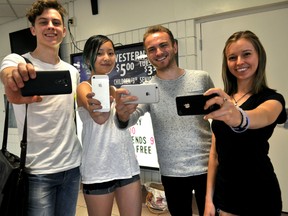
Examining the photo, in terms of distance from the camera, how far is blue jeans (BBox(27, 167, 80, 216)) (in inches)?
41.3

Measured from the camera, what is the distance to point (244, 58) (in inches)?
38.6

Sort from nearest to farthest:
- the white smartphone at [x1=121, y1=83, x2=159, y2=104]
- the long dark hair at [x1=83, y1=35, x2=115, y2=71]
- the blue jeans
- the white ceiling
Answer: the white smartphone at [x1=121, y1=83, x2=159, y2=104]
the blue jeans
the long dark hair at [x1=83, y1=35, x2=115, y2=71]
the white ceiling

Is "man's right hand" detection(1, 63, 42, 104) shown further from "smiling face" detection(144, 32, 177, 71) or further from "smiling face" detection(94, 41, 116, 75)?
"smiling face" detection(144, 32, 177, 71)

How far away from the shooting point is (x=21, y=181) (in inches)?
37.4

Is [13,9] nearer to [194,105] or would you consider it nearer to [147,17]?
[147,17]

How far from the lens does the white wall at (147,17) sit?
7.45ft

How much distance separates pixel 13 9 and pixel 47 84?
315cm

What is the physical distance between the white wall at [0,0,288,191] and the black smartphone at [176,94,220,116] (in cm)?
169

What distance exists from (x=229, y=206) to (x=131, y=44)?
200cm

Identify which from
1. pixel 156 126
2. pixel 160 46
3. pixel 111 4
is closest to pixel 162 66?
pixel 160 46

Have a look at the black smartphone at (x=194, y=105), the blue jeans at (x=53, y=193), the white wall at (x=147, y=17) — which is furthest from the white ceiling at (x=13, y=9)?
the black smartphone at (x=194, y=105)

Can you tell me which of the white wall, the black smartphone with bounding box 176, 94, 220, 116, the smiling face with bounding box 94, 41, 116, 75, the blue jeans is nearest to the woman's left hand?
the black smartphone with bounding box 176, 94, 220, 116

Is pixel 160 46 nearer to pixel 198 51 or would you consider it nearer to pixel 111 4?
pixel 198 51

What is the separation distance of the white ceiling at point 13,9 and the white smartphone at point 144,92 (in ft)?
9.00
